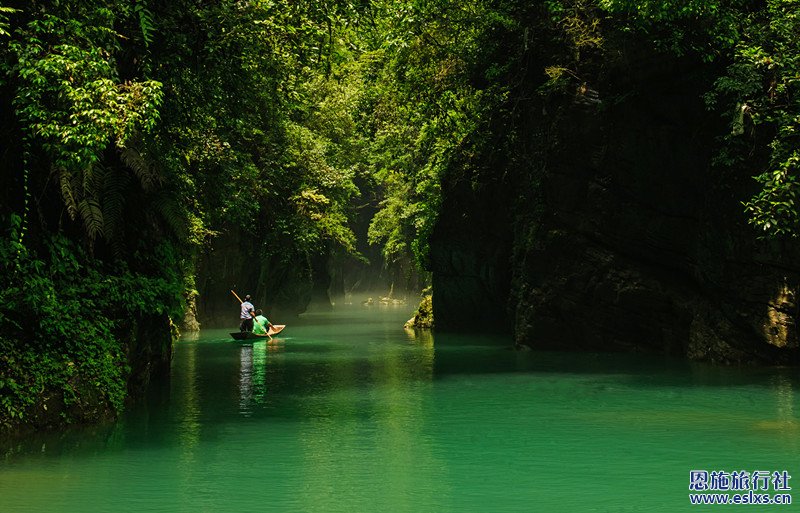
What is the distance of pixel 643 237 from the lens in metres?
21.3

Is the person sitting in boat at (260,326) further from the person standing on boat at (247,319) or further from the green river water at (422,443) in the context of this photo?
the green river water at (422,443)

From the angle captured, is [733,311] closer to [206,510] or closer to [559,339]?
[559,339]

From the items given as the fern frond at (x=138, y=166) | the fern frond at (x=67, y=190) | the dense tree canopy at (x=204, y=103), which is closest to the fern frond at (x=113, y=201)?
the dense tree canopy at (x=204, y=103)

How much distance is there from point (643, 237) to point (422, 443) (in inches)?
482

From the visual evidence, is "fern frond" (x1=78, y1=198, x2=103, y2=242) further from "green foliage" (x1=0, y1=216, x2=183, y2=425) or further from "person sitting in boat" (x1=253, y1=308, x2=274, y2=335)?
"person sitting in boat" (x1=253, y1=308, x2=274, y2=335)

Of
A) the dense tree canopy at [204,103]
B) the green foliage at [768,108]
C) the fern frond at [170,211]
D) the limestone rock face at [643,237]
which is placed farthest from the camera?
the limestone rock face at [643,237]

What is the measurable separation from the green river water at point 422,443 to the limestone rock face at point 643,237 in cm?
147

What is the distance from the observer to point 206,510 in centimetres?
787

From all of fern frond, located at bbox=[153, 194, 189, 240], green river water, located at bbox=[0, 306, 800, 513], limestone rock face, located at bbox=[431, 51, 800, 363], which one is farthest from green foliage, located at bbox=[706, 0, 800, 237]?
fern frond, located at bbox=[153, 194, 189, 240]

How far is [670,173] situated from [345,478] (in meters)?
14.3

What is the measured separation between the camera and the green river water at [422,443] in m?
8.30

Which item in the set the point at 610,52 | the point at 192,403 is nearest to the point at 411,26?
the point at 610,52

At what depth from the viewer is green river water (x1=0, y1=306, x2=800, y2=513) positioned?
830cm

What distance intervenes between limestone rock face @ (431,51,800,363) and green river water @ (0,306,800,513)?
147 centimetres
